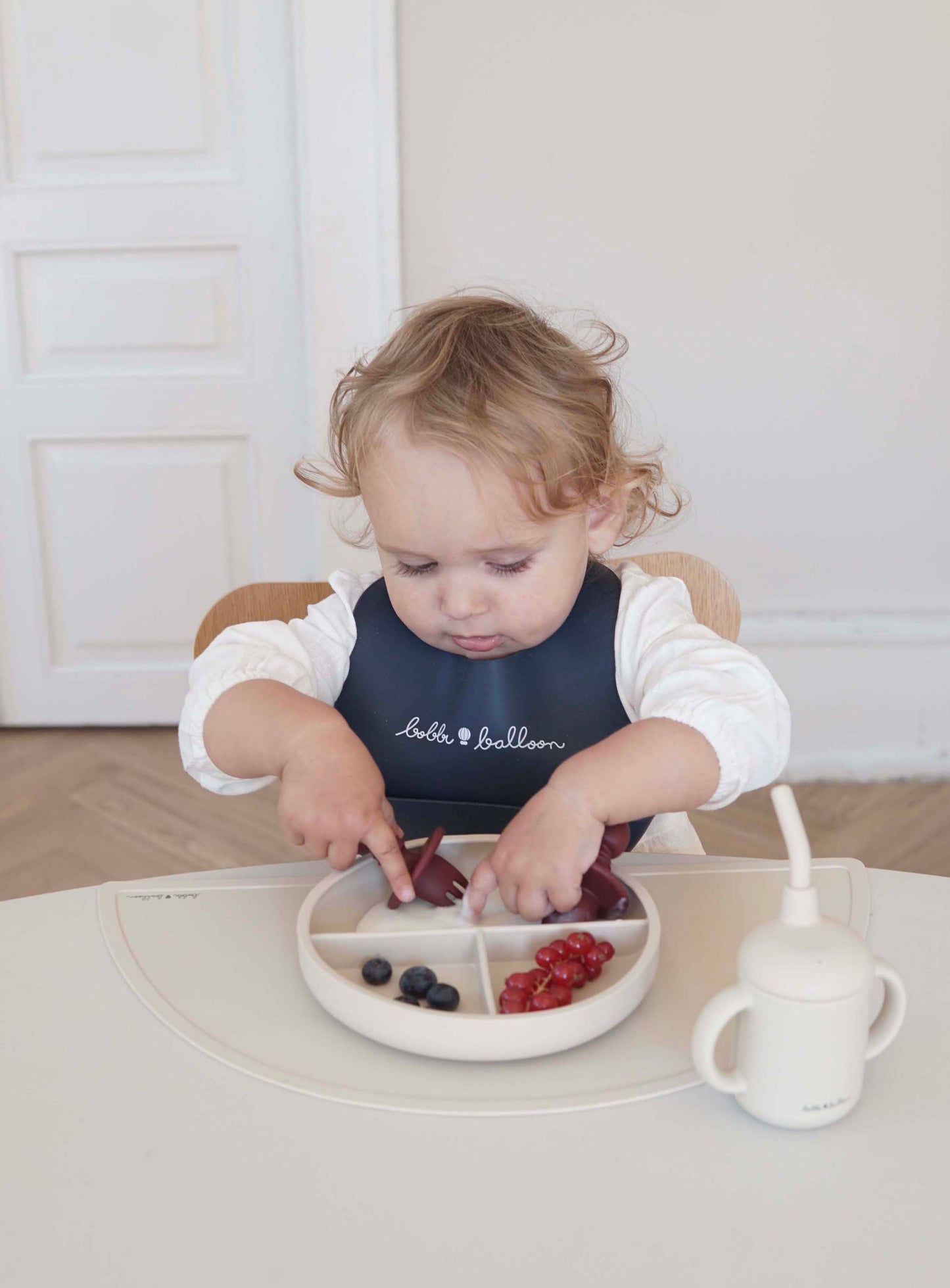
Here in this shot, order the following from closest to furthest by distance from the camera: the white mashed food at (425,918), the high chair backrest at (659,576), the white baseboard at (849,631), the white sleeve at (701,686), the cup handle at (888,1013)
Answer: the cup handle at (888,1013) → the white mashed food at (425,918) → the white sleeve at (701,686) → the high chair backrest at (659,576) → the white baseboard at (849,631)

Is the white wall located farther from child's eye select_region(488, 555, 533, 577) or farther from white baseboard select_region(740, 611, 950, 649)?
child's eye select_region(488, 555, 533, 577)

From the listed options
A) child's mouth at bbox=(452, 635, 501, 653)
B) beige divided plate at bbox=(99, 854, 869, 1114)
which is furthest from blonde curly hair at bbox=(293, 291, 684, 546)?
beige divided plate at bbox=(99, 854, 869, 1114)

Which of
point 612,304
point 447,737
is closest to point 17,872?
point 447,737

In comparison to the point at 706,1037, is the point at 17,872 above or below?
below

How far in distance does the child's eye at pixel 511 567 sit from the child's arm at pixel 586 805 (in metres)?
0.17

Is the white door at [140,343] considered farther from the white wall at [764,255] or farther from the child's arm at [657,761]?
the child's arm at [657,761]

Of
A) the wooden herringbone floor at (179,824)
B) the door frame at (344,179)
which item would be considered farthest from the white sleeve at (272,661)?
the door frame at (344,179)

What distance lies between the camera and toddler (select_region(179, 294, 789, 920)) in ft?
2.66

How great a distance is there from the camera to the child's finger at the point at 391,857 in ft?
2.45

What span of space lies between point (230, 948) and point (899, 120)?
2097 mm

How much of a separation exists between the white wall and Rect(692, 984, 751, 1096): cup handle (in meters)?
1.85

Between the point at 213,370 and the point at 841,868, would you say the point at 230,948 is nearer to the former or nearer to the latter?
the point at 841,868

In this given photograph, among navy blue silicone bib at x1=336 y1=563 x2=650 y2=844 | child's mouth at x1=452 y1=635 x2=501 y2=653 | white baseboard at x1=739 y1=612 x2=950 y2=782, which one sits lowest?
white baseboard at x1=739 y1=612 x2=950 y2=782

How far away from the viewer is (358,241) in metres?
2.32
